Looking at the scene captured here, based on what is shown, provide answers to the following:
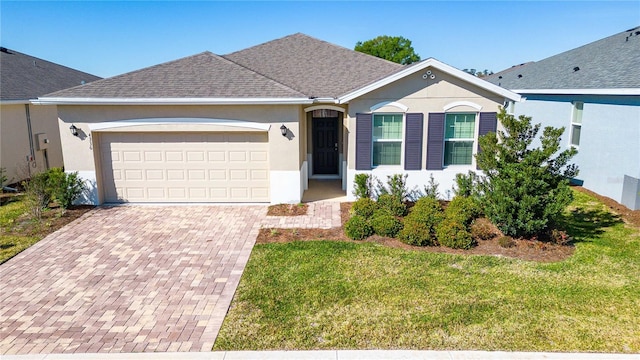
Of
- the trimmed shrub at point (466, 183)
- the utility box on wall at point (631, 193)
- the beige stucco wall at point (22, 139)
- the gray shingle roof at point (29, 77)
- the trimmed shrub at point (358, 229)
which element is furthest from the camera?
the gray shingle roof at point (29, 77)

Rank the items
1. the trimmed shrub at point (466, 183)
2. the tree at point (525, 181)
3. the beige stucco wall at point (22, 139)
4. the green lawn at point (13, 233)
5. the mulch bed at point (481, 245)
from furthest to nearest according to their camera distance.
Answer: the beige stucco wall at point (22, 139) → the trimmed shrub at point (466, 183) → the green lawn at point (13, 233) → the tree at point (525, 181) → the mulch bed at point (481, 245)

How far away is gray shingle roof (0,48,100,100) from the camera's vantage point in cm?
1555

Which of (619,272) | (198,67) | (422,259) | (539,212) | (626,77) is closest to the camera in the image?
(619,272)

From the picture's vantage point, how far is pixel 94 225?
1096 centimetres

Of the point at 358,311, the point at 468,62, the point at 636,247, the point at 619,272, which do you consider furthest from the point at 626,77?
the point at 468,62

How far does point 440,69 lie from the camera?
12031mm

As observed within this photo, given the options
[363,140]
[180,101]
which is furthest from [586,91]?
[180,101]

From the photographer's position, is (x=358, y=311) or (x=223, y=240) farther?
(x=223, y=240)

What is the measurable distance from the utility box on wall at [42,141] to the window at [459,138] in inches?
585

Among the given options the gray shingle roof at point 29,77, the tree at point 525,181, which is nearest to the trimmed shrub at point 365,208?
the tree at point 525,181

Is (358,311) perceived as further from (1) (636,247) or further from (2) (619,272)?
(1) (636,247)

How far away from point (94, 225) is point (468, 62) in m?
49.3

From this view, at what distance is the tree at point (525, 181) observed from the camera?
29.5 feet

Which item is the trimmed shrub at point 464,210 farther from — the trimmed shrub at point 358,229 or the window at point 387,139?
the window at point 387,139
